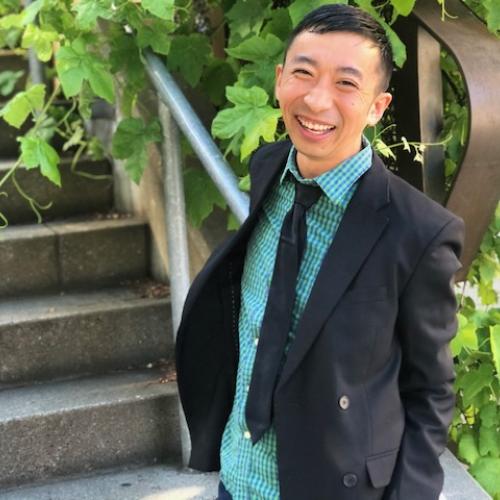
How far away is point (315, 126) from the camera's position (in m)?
1.39

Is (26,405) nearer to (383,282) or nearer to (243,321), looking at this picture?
(243,321)

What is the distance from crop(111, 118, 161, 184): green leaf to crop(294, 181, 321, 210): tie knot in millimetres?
1150

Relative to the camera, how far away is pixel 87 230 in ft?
10.4

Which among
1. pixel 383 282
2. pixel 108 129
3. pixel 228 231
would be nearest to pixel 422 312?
pixel 383 282

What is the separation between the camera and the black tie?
1.45 meters

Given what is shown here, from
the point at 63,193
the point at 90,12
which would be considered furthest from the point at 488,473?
the point at 63,193

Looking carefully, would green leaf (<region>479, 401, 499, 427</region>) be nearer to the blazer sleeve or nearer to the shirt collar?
the blazer sleeve

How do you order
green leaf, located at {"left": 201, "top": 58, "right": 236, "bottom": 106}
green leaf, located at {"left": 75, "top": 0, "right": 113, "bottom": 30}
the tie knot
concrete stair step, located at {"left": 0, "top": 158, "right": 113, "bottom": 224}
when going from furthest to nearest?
concrete stair step, located at {"left": 0, "top": 158, "right": 113, "bottom": 224}, green leaf, located at {"left": 201, "top": 58, "right": 236, "bottom": 106}, green leaf, located at {"left": 75, "top": 0, "right": 113, "bottom": 30}, the tie knot

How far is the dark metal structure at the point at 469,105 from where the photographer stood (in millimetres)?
2037

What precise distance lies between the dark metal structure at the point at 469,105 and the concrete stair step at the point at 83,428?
0.99 m

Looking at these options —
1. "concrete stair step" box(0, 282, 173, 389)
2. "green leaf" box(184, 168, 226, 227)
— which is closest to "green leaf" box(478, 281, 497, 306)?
"green leaf" box(184, 168, 226, 227)

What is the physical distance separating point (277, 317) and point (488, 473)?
1181 mm

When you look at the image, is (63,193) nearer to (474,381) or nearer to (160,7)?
(160,7)

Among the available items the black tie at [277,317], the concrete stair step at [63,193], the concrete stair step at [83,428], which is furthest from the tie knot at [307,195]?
the concrete stair step at [63,193]
